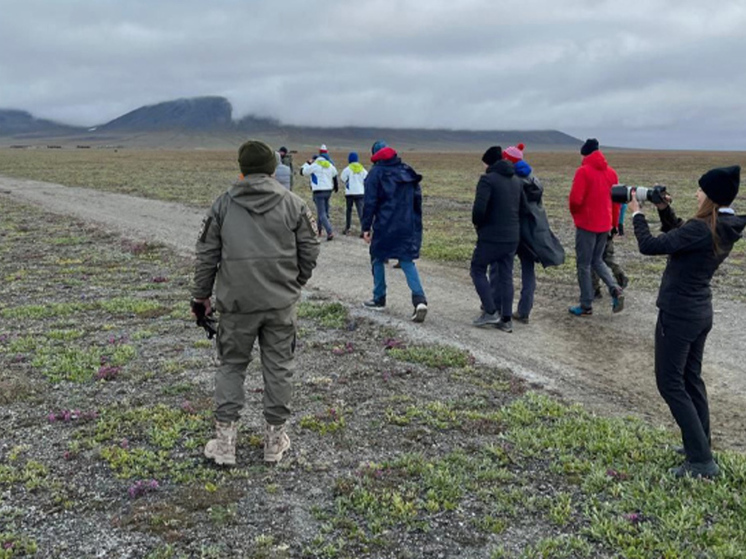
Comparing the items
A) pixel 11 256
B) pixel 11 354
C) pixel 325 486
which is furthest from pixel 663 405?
pixel 11 256

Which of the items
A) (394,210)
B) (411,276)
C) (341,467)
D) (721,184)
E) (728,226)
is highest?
(721,184)

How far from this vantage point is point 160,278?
42.4 ft

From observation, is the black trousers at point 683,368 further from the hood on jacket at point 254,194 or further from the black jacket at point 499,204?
the black jacket at point 499,204

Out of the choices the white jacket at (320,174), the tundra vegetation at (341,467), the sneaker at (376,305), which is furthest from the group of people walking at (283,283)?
the white jacket at (320,174)

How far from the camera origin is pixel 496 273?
966 cm

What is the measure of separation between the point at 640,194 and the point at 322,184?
42.2 feet

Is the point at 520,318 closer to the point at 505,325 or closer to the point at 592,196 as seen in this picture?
the point at 505,325

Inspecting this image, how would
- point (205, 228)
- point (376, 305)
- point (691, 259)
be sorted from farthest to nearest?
point (376, 305)
point (205, 228)
point (691, 259)

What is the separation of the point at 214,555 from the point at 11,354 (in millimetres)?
5421

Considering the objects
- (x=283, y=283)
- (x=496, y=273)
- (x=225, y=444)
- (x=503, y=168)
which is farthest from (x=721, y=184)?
(x=496, y=273)

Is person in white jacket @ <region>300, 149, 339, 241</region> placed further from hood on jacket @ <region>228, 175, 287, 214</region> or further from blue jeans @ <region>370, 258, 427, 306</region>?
hood on jacket @ <region>228, 175, 287, 214</region>

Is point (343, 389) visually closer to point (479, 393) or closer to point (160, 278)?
point (479, 393)

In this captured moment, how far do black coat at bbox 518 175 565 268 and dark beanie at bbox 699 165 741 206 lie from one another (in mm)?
4618

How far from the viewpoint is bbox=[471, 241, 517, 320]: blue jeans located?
30.2ft
